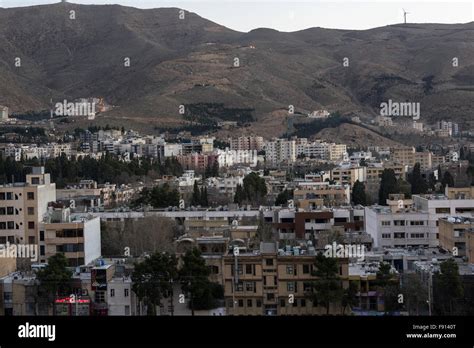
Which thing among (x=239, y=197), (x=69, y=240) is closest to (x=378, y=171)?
(x=239, y=197)

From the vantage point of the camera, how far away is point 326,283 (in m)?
3.66

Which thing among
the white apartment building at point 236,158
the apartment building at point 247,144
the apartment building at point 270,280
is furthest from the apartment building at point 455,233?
the apartment building at point 247,144

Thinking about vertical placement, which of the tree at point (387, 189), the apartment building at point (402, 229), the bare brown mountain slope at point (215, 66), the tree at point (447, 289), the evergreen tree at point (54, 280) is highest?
the bare brown mountain slope at point (215, 66)

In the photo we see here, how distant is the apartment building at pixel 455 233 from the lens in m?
6.11

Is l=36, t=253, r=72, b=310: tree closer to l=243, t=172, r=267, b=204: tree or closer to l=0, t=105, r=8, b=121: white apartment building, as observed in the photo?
l=243, t=172, r=267, b=204: tree

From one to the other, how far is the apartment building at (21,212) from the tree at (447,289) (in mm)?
4069

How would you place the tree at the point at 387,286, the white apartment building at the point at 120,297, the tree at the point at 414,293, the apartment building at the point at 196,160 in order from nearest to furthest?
the tree at the point at 414,293 → the tree at the point at 387,286 → the white apartment building at the point at 120,297 → the apartment building at the point at 196,160

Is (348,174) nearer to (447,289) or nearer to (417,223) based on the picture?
(417,223)

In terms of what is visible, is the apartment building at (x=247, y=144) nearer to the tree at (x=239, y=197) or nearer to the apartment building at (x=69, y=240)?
the tree at (x=239, y=197)

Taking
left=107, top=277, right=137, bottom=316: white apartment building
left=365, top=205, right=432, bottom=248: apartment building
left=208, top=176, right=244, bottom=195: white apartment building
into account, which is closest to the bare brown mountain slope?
left=208, top=176, right=244, bottom=195: white apartment building

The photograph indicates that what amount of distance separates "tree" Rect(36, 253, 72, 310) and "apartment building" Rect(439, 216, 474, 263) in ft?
9.32

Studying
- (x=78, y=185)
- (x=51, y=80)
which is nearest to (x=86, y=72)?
(x=51, y=80)

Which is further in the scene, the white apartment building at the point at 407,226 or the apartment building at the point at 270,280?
the white apartment building at the point at 407,226

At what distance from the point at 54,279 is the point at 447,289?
74.7 inches
